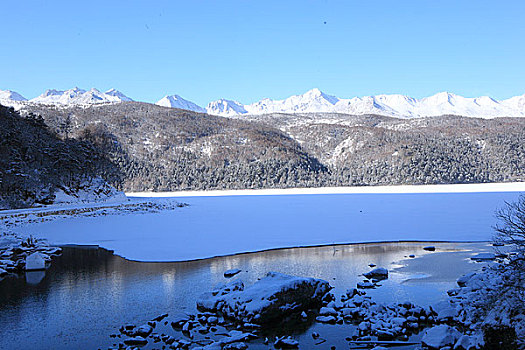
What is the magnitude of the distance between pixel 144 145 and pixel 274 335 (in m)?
160

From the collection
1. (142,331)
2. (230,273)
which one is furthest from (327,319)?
(230,273)

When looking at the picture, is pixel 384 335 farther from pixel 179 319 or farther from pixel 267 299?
pixel 179 319

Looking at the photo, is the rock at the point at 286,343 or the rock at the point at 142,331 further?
the rock at the point at 142,331

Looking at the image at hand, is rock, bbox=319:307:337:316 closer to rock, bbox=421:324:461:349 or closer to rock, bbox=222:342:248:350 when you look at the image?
rock, bbox=421:324:461:349

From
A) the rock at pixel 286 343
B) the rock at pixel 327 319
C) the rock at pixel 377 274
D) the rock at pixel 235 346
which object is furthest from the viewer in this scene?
the rock at pixel 377 274

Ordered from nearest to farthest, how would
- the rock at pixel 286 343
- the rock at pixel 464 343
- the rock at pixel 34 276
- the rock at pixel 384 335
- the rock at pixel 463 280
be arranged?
the rock at pixel 464 343 < the rock at pixel 286 343 < the rock at pixel 384 335 < the rock at pixel 463 280 < the rock at pixel 34 276

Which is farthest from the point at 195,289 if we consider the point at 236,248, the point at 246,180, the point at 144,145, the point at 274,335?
the point at 144,145

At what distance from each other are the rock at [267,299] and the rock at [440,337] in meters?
3.72

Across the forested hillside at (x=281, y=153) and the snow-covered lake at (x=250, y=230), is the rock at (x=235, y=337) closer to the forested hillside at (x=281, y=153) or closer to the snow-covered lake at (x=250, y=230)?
the snow-covered lake at (x=250, y=230)

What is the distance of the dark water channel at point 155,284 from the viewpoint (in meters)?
10.7

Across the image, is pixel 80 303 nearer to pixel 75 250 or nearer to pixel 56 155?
pixel 75 250

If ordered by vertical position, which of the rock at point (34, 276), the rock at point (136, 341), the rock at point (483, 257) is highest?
the rock at point (34, 276)

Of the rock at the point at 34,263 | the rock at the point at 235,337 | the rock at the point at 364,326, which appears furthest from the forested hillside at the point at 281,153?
the rock at the point at 364,326

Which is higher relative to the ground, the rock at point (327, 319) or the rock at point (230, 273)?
the rock at point (230, 273)
